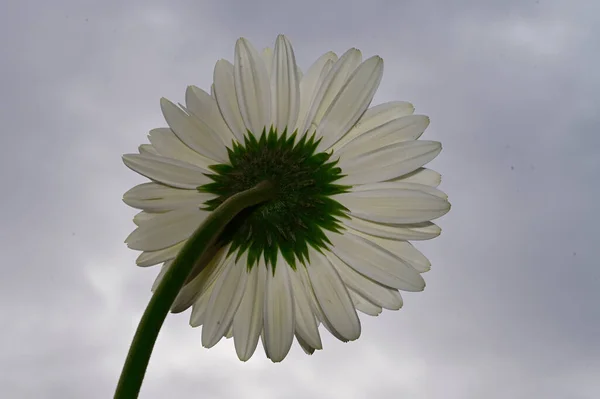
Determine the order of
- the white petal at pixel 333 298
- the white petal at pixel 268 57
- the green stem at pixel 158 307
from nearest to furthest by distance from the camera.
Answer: the green stem at pixel 158 307 < the white petal at pixel 333 298 < the white petal at pixel 268 57

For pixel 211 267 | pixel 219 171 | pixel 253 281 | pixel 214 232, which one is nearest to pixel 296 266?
pixel 253 281

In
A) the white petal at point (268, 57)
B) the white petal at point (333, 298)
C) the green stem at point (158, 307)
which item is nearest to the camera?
the green stem at point (158, 307)

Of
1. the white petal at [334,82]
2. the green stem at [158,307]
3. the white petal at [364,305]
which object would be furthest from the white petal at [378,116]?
the green stem at [158,307]

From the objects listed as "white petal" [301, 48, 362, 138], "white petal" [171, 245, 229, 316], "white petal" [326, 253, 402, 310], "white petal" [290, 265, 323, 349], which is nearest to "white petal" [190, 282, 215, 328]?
"white petal" [171, 245, 229, 316]

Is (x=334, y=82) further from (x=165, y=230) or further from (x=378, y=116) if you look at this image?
(x=165, y=230)

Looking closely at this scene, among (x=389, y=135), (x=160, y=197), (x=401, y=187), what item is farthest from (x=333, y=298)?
(x=160, y=197)

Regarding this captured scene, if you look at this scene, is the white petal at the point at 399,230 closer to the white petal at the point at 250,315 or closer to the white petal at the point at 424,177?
the white petal at the point at 424,177

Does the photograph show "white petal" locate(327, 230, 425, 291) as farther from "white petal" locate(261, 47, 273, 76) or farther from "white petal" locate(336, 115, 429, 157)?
"white petal" locate(261, 47, 273, 76)
